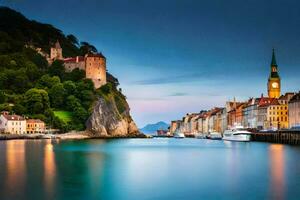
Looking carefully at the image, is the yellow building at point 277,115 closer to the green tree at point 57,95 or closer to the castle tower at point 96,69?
the castle tower at point 96,69

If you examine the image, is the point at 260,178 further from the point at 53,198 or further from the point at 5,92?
the point at 5,92

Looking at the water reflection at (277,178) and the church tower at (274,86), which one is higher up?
the church tower at (274,86)

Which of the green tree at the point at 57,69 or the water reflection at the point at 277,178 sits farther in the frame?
the green tree at the point at 57,69

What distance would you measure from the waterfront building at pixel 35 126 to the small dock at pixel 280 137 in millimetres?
39062

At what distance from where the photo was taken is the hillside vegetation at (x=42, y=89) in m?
94.9

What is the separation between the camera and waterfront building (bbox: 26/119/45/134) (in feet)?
298

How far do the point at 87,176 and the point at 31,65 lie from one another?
86478mm

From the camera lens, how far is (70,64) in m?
116

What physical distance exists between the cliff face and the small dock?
106 ft

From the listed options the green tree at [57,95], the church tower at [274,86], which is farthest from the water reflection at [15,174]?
the church tower at [274,86]

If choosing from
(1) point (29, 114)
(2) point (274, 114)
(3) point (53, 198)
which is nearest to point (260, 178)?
(3) point (53, 198)

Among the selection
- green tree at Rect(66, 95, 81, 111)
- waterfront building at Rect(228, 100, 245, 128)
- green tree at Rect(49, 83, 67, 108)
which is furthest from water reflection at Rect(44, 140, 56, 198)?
waterfront building at Rect(228, 100, 245, 128)

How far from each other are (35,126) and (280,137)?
4553cm

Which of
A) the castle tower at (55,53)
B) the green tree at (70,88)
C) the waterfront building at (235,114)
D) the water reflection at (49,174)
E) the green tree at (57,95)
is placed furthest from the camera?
the castle tower at (55,53)
